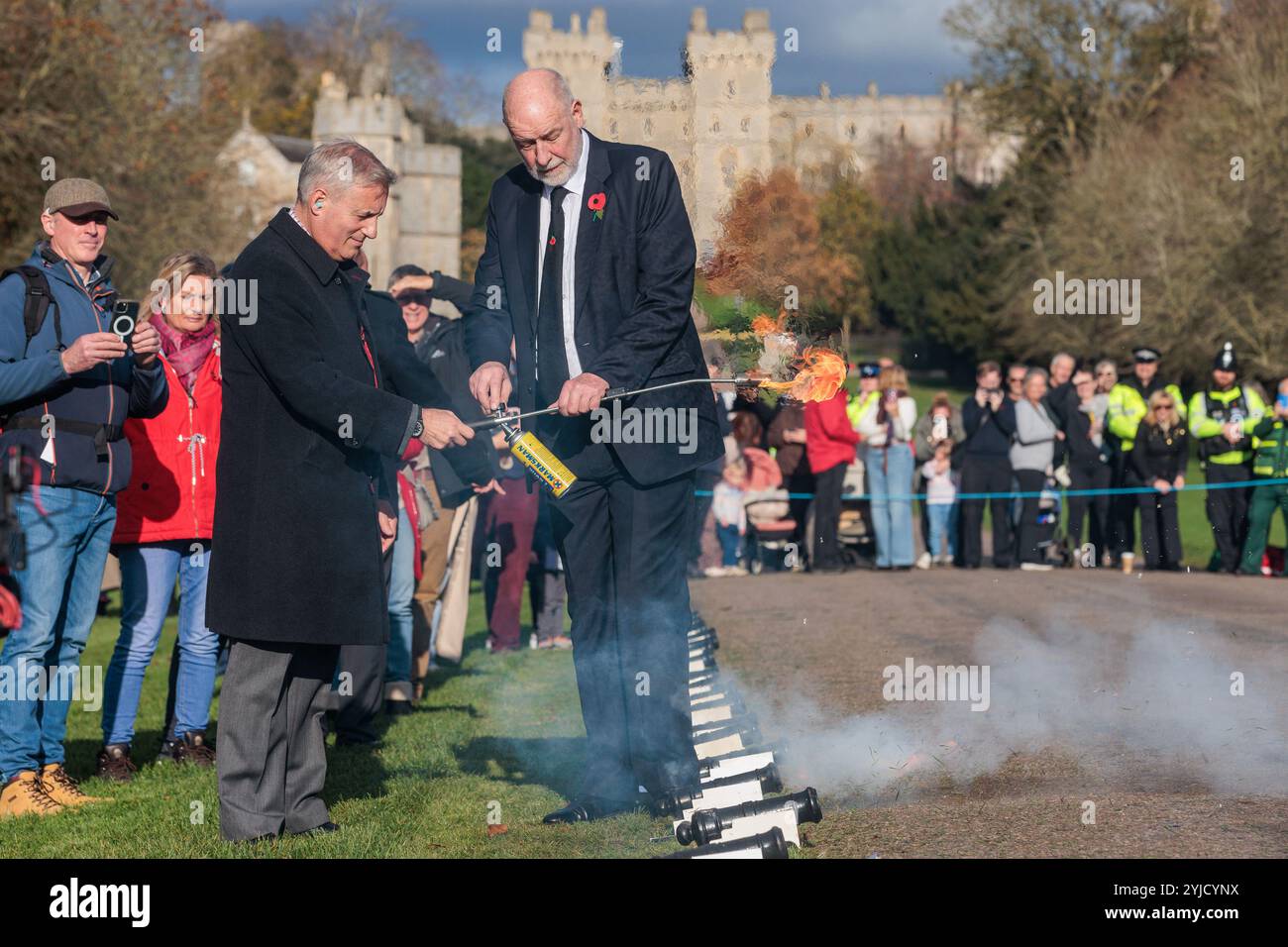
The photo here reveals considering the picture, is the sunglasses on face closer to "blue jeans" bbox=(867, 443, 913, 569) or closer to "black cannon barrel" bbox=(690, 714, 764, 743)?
"black cannon barrel" bbox=(690, 714, 764, 743)

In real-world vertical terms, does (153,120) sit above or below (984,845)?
above

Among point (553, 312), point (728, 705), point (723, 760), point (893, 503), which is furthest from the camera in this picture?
point (893, 503)

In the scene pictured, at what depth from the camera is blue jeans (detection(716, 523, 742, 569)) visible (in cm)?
1908

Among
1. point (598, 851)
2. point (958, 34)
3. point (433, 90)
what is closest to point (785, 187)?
point (598, 851)

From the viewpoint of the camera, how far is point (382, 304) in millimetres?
7207

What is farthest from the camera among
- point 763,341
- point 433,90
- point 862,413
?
point 433,90

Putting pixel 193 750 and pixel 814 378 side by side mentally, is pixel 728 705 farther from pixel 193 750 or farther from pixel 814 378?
pixel 193 750

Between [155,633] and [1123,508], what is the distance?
503 inches

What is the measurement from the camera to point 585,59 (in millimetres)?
8797

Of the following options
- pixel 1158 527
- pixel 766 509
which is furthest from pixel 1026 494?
pixel 766 509

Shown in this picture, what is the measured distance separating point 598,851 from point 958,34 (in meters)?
55.7

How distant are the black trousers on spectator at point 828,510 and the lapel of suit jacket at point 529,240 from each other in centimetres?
1178

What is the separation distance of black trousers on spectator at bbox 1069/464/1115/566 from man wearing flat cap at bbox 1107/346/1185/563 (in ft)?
0.34

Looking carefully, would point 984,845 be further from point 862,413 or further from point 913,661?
point 862,413
